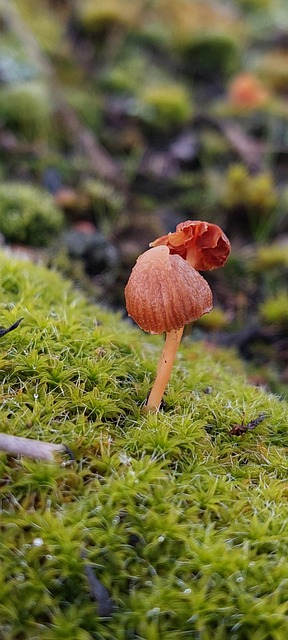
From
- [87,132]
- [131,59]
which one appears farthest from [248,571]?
[131,59]

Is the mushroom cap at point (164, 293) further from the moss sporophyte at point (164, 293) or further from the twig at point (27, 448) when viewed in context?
the twig at point (27, 448)

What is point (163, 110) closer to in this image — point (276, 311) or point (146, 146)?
point (146, 146)

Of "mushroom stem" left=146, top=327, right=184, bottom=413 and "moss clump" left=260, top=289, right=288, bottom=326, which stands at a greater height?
"mushroom stem" left=146, top=327, right=184, bottom=413

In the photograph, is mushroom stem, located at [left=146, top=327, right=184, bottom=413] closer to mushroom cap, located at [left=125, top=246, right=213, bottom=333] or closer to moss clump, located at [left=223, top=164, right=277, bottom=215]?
mushroom cap, located at [left=125, top=246, right=213, bottom=333]

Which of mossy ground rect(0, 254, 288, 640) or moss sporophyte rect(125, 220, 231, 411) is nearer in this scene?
mossy ground rect(0, 254, 288, 640)

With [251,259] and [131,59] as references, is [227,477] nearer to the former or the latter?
[251,259]

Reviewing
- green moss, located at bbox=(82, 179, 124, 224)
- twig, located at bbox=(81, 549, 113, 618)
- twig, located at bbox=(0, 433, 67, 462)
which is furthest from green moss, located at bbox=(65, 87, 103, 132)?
twig, located at bbox=(81, 549, 113, 618)

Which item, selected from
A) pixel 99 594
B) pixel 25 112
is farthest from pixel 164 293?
pixel 25 112
